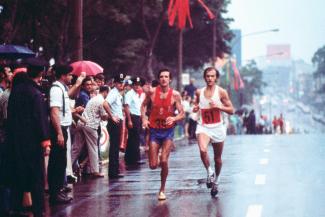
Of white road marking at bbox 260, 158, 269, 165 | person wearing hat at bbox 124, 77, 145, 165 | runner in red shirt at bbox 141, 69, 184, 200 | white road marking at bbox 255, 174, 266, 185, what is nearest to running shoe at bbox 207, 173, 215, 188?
runner in red shirt at bbox 141, 69, 184, 200

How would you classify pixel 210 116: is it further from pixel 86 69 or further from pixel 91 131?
pixel 86 69

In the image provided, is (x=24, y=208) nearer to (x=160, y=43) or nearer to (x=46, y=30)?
(x=46, y=30)

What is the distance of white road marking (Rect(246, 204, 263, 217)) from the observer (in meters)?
11.8

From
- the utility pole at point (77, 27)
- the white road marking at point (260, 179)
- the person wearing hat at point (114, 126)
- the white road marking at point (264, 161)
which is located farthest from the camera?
the utility pole at point (77, 27)

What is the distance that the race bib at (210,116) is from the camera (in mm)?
14578

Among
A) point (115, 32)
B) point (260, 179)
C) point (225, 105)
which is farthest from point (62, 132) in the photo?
point (115, 32)

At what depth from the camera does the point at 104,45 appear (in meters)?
43.6

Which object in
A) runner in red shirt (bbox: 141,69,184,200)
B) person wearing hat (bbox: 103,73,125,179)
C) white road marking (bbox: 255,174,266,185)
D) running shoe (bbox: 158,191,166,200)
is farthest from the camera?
person wearing hat (bbox: 103,73,125,179)

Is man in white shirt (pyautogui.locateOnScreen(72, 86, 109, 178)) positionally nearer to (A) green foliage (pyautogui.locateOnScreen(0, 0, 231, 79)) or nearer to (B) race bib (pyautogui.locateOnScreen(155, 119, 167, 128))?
(B) race bib (pyautogui.locateOnScreen(155, 119, 167, 128))

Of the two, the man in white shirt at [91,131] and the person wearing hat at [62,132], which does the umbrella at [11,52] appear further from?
the person wearing hat at [62,132]

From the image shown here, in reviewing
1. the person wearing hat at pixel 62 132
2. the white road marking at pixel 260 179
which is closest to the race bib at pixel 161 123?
the person wearing hat at pixel 62 132

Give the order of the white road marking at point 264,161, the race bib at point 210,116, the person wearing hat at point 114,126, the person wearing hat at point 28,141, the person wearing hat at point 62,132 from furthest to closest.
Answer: the white road marking at point 264,161
the person wearing hat at point 114,126
the race bib at point 210,116
the person wearing hat at point 62,132
the person wearing hat at point 28,141

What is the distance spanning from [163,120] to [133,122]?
665 centimetres

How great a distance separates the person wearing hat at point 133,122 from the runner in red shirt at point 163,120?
18.4 ft
